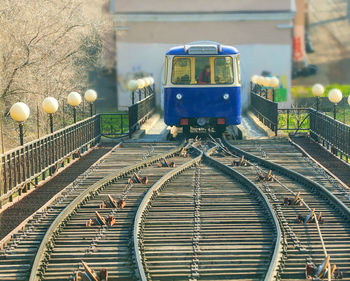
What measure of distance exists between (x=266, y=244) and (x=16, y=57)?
456 inches

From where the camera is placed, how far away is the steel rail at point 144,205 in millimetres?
7097

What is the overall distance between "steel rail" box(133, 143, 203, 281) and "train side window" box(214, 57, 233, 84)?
12.2 feet

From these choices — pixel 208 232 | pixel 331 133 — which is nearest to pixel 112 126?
pixel 331 133

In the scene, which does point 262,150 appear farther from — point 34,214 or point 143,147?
point 34,214

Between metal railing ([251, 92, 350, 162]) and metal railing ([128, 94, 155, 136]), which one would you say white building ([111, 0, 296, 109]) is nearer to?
metal railing ([128, 94, 155, 136])

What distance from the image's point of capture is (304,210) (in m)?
9.85

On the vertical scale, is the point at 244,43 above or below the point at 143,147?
above

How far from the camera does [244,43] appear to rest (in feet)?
108

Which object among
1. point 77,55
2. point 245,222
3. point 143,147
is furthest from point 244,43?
point 245,222

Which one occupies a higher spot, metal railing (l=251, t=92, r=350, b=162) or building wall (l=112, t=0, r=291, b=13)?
building wall (l=112, t=0, r=291, b=13)

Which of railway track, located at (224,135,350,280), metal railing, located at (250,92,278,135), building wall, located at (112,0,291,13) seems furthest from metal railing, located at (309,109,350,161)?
building wall, located at (112,0,291,13)

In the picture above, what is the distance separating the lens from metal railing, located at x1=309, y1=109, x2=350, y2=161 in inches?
550

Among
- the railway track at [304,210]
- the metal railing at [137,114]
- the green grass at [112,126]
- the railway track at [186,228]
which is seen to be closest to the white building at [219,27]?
the green grass at [112,126]

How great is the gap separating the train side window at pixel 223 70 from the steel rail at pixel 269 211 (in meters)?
4.26
